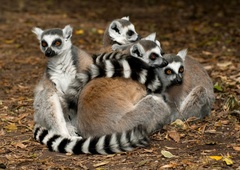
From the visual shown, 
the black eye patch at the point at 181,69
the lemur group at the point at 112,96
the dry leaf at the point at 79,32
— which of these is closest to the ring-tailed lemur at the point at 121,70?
the lemur group at the point at 112,96

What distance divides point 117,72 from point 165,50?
15.9ft

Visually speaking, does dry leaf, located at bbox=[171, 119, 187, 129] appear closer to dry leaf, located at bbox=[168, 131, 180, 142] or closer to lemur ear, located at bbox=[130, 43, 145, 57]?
dry leaf, located at bbox=[168, 131, 180, 142]

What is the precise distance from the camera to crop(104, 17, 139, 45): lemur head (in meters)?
8.38

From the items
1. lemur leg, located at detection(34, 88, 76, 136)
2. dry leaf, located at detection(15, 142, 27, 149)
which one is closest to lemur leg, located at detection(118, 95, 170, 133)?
lemur leg, located at detection(34, 88, 76, 136)

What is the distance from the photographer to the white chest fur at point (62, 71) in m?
Result: 7.00

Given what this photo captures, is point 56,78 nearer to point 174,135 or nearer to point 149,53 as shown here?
point 149,53

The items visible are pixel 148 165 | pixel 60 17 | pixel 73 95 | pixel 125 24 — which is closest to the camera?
pixel 148 165

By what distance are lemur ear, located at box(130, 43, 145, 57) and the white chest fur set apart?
81 cm

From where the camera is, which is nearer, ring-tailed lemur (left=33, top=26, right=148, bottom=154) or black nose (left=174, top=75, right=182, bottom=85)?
ring-tailed lemur (left=33, top=26, right=148, bottom=154)

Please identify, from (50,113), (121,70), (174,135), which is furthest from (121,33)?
(174,135)

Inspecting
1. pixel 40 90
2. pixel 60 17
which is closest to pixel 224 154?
pixel 40 90

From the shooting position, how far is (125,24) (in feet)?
27.8

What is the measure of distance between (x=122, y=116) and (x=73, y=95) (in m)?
0.81

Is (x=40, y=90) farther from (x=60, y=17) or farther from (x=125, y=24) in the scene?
(x=60, y=17)
